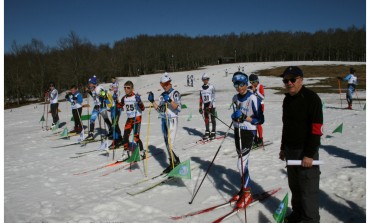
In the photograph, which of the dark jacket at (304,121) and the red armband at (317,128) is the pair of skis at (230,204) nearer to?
the dark jacket at (304,121)

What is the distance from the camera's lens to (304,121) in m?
3.51

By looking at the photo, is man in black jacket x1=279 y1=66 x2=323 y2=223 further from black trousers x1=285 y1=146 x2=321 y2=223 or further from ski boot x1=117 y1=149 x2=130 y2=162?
ski boot x1=117 y1=149 x2=130 y2=162

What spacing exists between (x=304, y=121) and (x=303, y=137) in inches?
8.2

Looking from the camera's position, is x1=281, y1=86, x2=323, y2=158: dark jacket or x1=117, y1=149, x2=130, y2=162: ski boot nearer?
x1=281, y1=86, x2=323, y2=158: dark jacket

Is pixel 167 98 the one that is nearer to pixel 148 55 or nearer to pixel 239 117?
pixel 239 117

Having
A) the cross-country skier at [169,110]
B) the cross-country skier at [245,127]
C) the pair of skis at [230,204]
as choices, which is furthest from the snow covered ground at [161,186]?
the cross-country skier at [169,110]

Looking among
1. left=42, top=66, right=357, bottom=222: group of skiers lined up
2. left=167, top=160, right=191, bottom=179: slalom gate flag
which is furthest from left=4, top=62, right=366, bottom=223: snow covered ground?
left=42, top=66, right=357, bottom=222: group of skiers lined up

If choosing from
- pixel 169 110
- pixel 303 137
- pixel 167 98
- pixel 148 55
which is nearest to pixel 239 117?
pixel 303 137

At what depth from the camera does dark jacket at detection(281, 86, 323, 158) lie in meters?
3.37

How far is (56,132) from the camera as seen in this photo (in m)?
13.4

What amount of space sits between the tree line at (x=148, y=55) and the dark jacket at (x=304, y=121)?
170 ft

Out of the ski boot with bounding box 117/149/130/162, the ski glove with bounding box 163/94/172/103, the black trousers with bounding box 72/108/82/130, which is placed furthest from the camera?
the black trousers with bounding box 72/108/82/130

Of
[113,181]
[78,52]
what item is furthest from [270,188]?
[78,52]

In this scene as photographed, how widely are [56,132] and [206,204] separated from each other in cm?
1064
